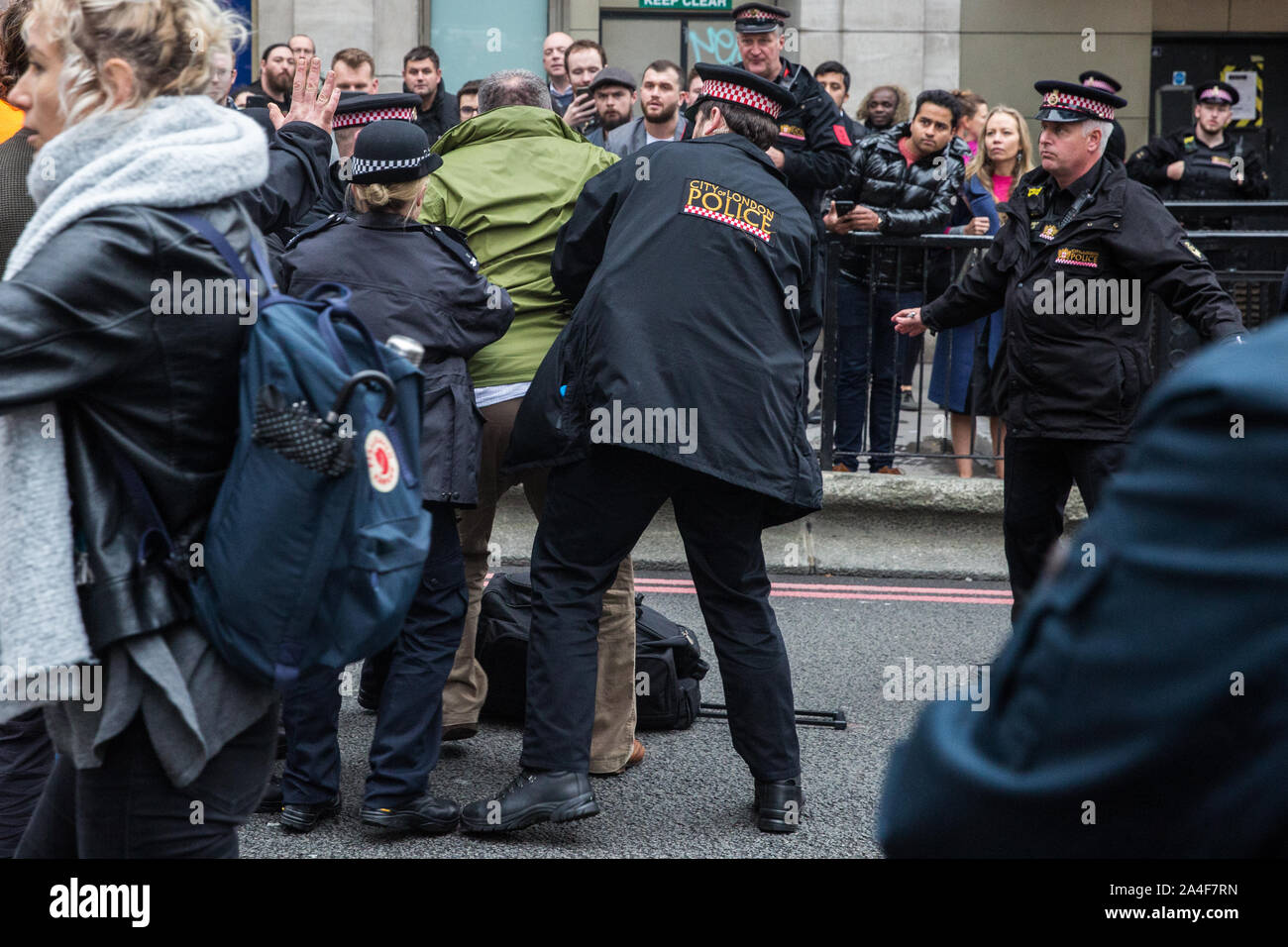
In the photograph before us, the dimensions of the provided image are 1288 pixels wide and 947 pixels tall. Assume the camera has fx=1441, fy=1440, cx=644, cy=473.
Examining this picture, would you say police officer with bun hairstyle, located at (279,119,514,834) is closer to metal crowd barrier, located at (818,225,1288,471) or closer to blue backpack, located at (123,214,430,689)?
blue backpack, located at (123,214,430,689)

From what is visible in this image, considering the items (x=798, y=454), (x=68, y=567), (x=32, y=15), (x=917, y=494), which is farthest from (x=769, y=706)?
(x=917, y=494)

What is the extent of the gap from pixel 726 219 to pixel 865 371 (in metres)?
4.14

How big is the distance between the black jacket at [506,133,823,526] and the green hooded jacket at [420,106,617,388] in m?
0.43

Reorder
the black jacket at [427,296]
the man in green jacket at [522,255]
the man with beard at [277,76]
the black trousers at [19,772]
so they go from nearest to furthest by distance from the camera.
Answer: the black trousers at [19,772] → the black jacket at [427,296] → the man in green jacket at [522,255] → the man with beard at [277,76]

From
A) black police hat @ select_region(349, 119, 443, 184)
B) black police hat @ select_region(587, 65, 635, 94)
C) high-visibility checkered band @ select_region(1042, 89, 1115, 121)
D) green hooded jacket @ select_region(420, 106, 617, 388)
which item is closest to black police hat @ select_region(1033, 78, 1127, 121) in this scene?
high-visibility checkered band @ select_region(1042, 89, 1115, 121)

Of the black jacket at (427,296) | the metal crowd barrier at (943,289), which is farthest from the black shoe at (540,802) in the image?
the metal crowd barrier at (943,289)

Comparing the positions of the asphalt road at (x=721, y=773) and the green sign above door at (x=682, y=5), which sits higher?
the green sign above door at (x=682, y=5)

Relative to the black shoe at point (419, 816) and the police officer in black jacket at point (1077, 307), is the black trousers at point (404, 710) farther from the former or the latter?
the police officer in black jacket at point (1077, 307)

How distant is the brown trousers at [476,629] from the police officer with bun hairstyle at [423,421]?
13.7 inches

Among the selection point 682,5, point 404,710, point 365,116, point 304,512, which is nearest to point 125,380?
point 304,512

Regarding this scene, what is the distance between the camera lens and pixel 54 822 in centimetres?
238

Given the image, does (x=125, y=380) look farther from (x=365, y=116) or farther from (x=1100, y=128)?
(x=1100, y=128)

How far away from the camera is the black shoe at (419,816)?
4.14 metres
